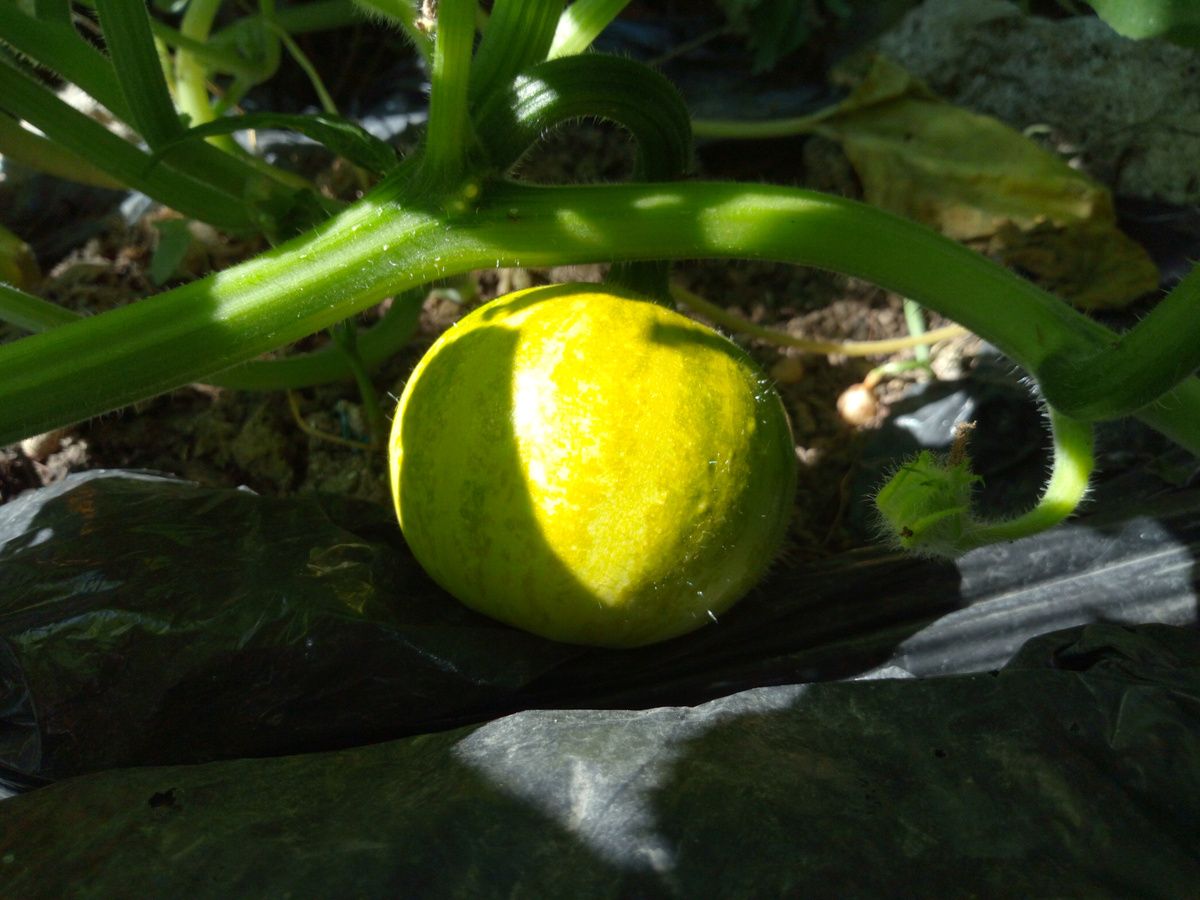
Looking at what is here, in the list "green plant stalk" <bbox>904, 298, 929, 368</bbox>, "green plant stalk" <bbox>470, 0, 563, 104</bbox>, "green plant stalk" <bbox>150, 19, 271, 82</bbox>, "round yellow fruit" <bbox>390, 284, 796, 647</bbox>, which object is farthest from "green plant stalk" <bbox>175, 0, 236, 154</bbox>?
"green plant stalk" <bbox>904, 298, 929, 368</bbox>

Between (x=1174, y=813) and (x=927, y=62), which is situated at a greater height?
(x=927, y=62)

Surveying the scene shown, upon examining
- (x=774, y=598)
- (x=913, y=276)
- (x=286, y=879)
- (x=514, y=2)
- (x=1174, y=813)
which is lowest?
(x=774, y=598)

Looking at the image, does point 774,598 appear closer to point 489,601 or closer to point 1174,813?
point 489,601

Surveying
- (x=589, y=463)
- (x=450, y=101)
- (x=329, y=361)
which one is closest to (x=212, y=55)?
(x=329, y=361)

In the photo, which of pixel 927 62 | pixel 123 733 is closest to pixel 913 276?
pixel 123 733

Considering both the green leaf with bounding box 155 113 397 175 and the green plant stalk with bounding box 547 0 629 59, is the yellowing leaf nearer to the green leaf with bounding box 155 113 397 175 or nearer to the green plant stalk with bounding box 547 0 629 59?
the green plant stalk with bounding box 547 0 629 59

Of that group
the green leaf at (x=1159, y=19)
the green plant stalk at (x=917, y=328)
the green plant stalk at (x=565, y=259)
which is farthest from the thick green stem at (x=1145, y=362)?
the green plant stalk at (x=917, y=328)

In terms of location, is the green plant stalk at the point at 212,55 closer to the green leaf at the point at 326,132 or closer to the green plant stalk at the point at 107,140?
the green plant stalk at the point at 107,140
